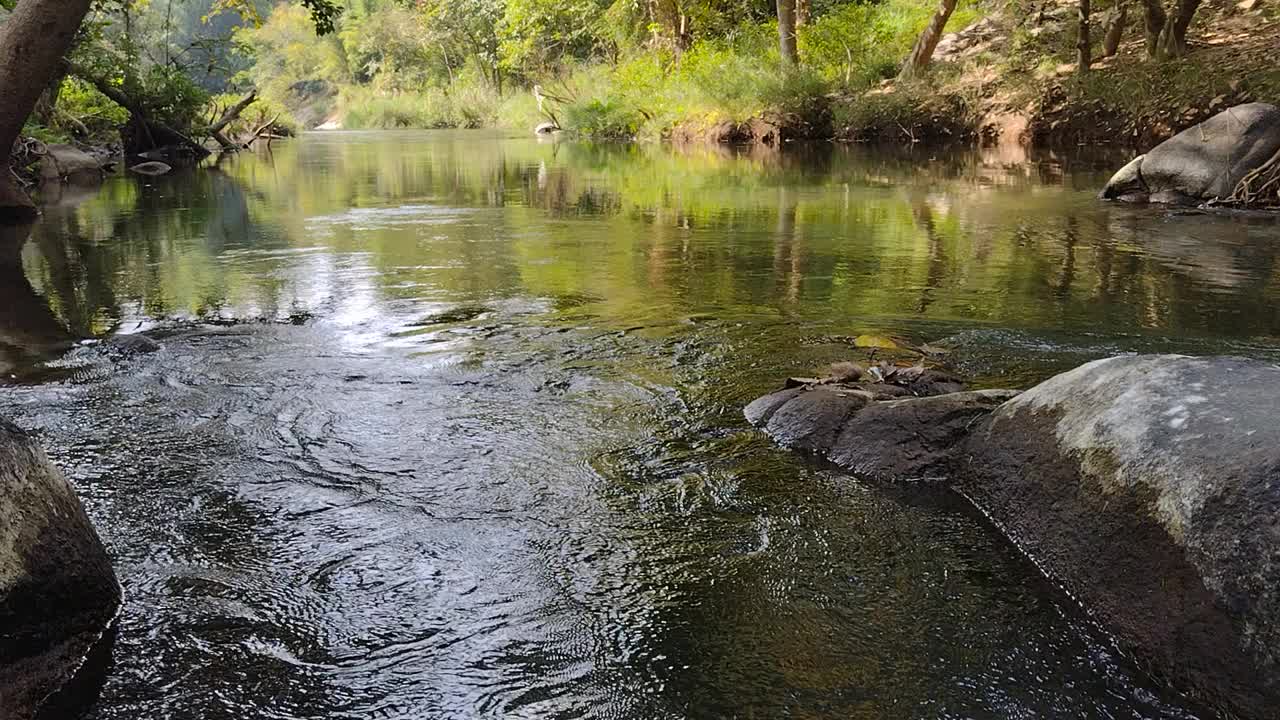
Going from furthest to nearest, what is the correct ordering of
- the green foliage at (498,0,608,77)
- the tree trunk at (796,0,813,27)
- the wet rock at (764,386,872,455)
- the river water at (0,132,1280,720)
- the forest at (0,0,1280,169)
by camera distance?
the green foliage at (498,0,608,77) → the tree trunk at (796,0,813,27) → the forest at (0,0,1280,169) → the wet rock at (764,386,872,455) → the river water at (0,132,1280,720)

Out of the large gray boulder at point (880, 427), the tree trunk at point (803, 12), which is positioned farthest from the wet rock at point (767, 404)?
the tree trunk at point (803, 12)

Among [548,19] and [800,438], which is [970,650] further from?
[548,19]

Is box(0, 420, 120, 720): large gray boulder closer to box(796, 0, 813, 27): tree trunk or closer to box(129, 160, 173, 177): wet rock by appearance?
box(129, 160, 173, 177): wet rock

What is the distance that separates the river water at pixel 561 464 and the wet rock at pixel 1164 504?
0.13 m

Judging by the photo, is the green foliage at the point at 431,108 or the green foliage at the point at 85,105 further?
the green foliage at the point at 431,108

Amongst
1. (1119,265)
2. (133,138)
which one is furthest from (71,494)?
(133,138)

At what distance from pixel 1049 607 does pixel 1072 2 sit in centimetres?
2881

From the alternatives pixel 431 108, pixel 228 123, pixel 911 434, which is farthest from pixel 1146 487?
pixel 431 108

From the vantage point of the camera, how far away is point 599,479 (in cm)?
409

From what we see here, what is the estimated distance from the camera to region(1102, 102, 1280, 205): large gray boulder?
1194cm

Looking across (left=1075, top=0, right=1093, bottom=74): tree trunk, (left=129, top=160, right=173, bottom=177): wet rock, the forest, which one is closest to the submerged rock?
the forest

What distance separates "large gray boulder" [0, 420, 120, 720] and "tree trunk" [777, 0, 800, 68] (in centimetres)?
2485

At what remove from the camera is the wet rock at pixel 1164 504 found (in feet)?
8.31

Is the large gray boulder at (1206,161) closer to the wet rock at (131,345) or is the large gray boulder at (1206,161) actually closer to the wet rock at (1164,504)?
the wet rock at (1164,504)
